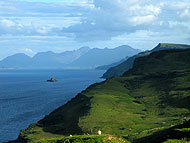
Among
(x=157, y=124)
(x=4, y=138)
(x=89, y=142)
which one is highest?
(x=89, y=142)

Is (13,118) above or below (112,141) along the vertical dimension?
below

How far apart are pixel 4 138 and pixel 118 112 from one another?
2224 inches

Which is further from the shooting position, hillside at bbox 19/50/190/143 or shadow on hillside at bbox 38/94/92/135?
shadow on hillside at bbox 38/94/92/135

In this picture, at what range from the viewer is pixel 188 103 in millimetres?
147125

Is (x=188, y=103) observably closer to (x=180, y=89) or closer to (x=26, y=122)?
(x=180, y=89)

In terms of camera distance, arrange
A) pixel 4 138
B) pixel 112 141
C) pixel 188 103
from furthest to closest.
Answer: pixel 188 103 → pixel 4 138 → pixel 112 141

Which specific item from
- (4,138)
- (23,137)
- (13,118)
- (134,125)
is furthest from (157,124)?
(13,118)

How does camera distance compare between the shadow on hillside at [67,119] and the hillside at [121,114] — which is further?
the shadow on hillside at [67,119]

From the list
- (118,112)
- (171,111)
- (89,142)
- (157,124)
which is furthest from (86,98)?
(89,142)

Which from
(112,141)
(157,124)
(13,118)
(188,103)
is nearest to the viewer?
(112,141)

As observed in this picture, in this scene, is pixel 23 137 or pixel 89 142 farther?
pixel 23 137

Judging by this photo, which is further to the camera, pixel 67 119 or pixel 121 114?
pixel 67 119

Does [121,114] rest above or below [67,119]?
above

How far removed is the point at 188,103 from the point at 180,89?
1235 inches
